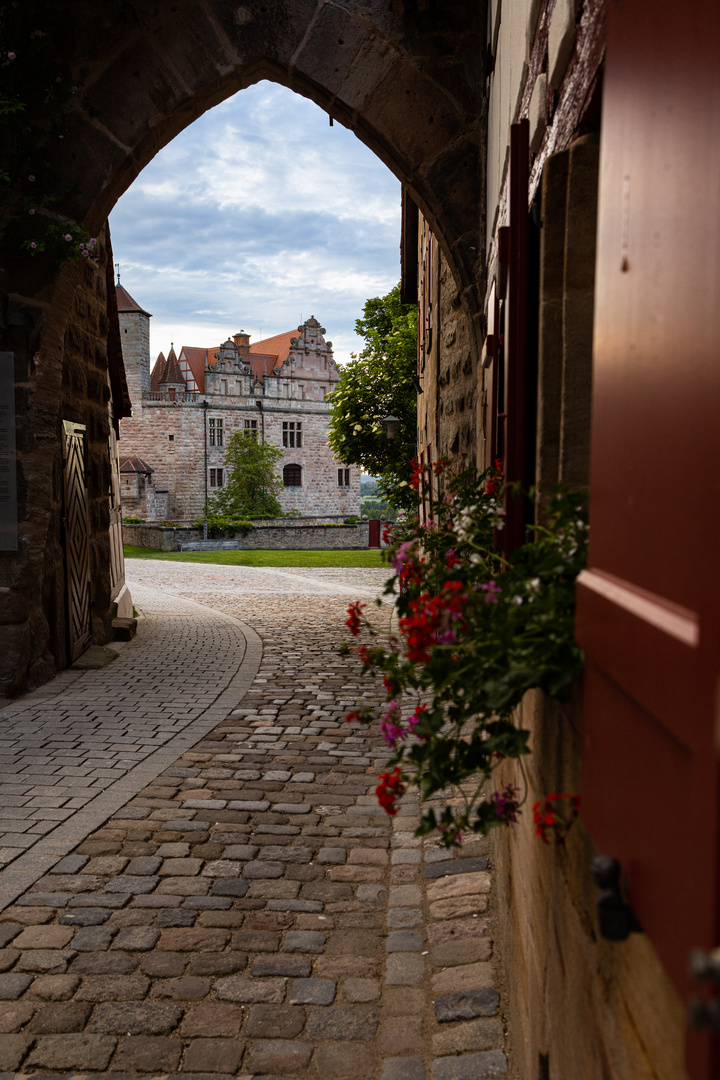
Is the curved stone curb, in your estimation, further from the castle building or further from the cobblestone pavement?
the castle building

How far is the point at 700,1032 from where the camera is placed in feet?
2.19

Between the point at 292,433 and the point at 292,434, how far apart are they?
0.54ft

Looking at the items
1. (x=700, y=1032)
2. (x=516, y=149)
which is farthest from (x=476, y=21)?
(x=700, y=1032)

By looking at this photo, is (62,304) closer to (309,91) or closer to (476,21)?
(309,91)

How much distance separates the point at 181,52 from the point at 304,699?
198 inches

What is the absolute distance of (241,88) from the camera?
657 cm

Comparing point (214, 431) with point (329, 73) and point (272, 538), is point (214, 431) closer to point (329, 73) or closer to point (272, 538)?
point (272, 538)

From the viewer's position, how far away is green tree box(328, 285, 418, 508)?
951 inches

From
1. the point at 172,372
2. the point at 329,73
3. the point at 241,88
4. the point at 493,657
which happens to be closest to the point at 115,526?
the point at 241,88

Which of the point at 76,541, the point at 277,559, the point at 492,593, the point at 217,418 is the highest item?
the point at 217,418

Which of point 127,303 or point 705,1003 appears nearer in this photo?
point 705,1003

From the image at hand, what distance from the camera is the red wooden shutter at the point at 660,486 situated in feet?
2.34

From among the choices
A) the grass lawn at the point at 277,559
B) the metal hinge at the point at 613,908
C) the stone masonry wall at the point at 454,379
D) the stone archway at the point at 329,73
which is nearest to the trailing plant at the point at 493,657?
the metal hinge at the point at 613,908

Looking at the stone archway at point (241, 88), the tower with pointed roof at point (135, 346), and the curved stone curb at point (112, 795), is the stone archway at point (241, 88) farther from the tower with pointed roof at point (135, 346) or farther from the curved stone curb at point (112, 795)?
the tower with pointed roof at point (135, 346)
